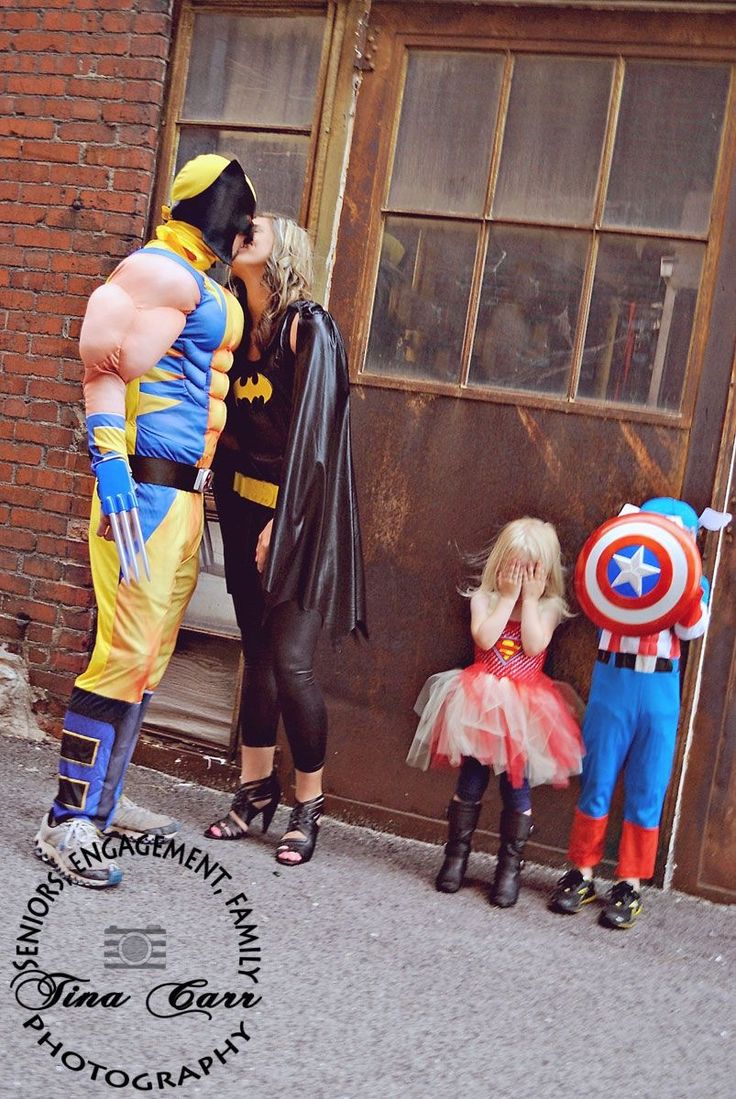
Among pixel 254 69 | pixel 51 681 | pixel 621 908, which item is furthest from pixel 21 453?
pixel 621 908

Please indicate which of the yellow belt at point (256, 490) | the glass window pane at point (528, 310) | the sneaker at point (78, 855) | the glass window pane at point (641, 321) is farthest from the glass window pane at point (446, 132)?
the sneaker at point (78, 855)

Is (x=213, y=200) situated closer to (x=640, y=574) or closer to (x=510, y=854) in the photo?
(x=640, y=574)

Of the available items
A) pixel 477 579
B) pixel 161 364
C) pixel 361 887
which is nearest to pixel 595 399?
pixel 477 579

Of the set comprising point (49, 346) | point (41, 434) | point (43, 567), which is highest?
point (49, 346)

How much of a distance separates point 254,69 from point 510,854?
2.80 meters

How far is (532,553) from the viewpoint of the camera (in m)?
3.53

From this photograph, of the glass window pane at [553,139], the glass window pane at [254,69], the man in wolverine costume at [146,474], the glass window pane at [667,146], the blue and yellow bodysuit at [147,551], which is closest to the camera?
the man in wolverine costume at [146,474]

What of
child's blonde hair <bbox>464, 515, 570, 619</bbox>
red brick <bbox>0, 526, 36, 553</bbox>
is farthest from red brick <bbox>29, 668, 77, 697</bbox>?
child's blonde hair <bbox>464, 515, 570, 619</bbox>

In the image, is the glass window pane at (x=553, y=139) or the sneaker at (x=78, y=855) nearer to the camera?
the sneaker at (x=78, y=855)

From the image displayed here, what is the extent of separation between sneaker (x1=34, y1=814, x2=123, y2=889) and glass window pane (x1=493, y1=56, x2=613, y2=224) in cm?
229

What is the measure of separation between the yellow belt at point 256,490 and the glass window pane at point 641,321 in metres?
1.05

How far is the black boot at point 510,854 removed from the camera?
137 inches

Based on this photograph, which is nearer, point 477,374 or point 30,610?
point 477,374

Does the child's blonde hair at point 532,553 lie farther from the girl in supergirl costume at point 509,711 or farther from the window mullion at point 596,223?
the window mullion at point 596,223
